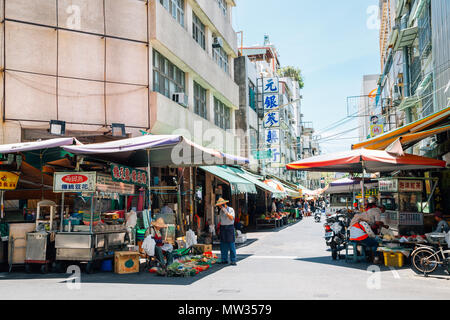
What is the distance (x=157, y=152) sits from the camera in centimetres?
1326

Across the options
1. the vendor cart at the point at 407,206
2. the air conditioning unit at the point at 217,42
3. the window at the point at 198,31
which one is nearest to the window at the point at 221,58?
the air conditioning unit at the point at 217,42

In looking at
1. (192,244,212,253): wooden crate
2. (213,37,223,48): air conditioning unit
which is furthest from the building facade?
(213,37,223,48): air conditioning unit

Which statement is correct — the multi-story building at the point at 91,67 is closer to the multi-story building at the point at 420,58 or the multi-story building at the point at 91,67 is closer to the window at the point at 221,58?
the window at the point at 221,58

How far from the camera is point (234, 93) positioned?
27.4m

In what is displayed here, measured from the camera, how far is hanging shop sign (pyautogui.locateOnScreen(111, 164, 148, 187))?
442 inches

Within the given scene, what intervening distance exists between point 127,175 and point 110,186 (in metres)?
0.71

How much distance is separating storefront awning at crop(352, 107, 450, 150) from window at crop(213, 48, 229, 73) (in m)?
11.7

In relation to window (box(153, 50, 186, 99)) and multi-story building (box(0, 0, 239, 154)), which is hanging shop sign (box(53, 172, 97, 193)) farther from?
window (box(153, 50, 186, 99))

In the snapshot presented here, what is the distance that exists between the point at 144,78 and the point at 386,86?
2345cm

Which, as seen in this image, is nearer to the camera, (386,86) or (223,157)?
(223,157)

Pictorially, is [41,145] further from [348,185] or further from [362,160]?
[348,185]

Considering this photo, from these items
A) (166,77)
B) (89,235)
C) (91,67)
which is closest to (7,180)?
(89,235)
